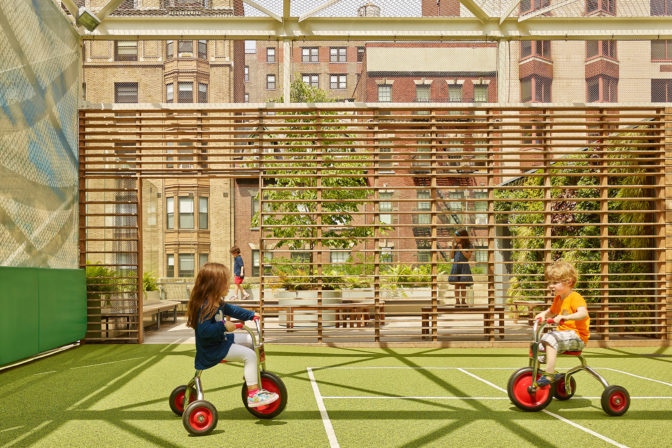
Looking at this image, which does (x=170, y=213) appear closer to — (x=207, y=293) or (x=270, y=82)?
(x=270, y=82)

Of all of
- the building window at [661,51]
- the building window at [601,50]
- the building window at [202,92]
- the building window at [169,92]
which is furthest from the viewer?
the building window at [169,92]

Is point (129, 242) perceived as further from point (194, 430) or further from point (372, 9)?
point (194, 430)

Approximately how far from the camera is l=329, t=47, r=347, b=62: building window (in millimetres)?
52438

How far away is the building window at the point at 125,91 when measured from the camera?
33844 mm

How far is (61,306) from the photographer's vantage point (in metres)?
9.63

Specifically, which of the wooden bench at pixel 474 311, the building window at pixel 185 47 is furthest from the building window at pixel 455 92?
the wooden bench at pixel 474 311

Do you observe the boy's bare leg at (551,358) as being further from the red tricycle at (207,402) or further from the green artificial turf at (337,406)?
the red tricycle at (207,402)

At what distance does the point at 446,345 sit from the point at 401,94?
28.1 m

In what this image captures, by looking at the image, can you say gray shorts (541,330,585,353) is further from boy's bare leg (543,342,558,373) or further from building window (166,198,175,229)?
building window (166,198,175,229)

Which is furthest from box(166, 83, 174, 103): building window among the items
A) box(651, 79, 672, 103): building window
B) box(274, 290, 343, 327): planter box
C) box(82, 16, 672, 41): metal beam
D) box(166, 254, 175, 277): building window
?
box(274, 290, 343, 327): planter box

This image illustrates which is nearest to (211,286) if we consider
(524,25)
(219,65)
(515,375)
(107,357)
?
(515,375)

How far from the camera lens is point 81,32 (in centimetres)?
1112

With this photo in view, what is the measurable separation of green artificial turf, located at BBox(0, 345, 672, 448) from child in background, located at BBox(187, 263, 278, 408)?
1.13 ft

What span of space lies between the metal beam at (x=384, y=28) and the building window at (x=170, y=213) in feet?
67.4
